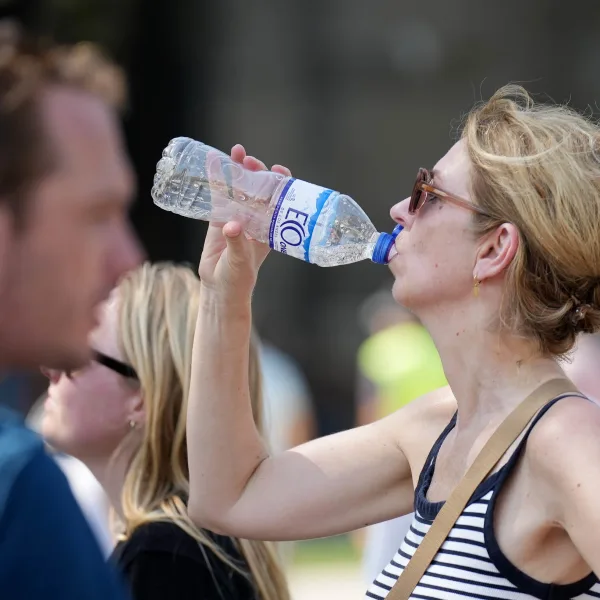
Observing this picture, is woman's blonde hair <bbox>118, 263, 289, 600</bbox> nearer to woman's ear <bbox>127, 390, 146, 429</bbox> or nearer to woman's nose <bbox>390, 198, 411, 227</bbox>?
woman's ear <bbox>127, 390, 146, 429</bbox>

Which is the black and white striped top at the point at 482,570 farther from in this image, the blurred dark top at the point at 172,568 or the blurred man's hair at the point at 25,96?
the blurred man's hair at the point at 25,96

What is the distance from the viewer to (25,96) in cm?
143

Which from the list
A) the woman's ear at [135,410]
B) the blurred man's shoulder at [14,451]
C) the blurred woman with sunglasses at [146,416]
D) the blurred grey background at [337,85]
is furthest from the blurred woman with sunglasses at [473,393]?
the blurred grey background at [337,85]

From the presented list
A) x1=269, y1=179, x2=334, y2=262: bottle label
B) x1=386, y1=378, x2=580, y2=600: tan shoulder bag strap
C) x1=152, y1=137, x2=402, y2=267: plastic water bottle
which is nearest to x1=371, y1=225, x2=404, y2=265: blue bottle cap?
x1=152, y1=137, x2=402, y2=267: plastic water bottle

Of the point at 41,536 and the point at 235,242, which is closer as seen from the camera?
the point at 41,536

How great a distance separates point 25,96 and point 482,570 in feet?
4.03

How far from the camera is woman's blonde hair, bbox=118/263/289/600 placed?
2.99 metres

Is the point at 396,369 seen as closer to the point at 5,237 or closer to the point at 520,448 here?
the point at 520,448

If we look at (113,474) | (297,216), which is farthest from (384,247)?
(113,474)

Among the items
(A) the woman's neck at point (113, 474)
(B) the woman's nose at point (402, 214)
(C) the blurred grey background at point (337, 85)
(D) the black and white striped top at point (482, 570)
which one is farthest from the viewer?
(C) the blurred grey background at point (337, 85)

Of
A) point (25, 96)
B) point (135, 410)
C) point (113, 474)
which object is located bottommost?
point (113, 474)

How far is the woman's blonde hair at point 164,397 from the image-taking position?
299cm

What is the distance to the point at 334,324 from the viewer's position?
1358 cm

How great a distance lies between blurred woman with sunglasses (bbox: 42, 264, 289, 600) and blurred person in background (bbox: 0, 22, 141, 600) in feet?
4.82
